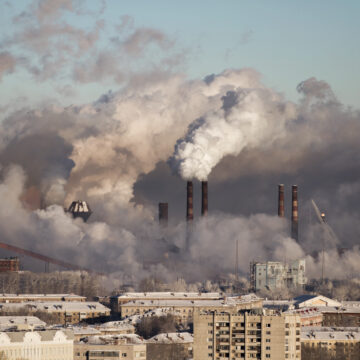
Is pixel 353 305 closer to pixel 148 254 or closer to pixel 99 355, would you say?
pixel 148 254

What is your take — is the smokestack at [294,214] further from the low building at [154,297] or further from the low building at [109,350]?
the low building at [109,350]

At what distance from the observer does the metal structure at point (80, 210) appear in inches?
5335

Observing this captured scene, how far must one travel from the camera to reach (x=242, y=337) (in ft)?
231

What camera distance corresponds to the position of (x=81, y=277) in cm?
13625

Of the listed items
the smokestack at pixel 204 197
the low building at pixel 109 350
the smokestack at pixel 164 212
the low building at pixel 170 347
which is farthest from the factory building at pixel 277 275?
the low building at pixel 109 350

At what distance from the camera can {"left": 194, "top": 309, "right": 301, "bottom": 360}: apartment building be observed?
7000 centimetres

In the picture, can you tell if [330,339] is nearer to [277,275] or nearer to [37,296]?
[37,296]

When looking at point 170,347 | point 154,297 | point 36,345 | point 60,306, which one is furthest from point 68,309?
point 36,345

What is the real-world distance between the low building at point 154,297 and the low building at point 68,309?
12.2ft

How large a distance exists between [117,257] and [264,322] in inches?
2706

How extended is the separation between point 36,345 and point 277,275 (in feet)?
235

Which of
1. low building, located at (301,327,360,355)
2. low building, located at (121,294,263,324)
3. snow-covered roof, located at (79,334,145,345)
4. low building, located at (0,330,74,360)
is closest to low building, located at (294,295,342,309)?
low building, located at (121,294,263,324)

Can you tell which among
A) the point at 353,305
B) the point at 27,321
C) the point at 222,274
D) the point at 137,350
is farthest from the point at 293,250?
the point at 137,350

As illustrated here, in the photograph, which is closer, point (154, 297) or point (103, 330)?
point (103, 330)
